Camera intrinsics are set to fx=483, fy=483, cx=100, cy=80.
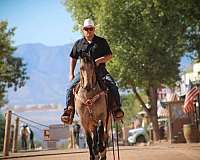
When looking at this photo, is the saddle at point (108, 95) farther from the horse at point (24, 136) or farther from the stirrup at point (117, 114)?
the horse at point (24, 136)

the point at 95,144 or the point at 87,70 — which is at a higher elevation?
the point at 87,70

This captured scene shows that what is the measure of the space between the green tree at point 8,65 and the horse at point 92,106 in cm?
3212

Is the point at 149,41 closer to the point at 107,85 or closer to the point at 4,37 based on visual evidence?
the point at 4,37

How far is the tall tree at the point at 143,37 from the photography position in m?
34.8

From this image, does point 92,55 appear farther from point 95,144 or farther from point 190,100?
point 190,100

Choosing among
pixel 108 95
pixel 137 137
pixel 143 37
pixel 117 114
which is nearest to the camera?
pixel 108 95

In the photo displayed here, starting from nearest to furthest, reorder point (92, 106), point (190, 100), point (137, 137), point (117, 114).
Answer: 1. point (92, 106)
2. point (117, 114)
3. point (190, 100)
4. point (137, 137)

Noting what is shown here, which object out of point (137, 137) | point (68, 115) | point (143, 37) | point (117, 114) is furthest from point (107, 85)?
point (137, 137)

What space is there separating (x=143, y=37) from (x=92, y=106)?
25.7 metres

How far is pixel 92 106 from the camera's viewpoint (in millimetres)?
10258

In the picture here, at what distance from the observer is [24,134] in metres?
36.2

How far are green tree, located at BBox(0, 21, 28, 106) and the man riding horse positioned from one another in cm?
3156

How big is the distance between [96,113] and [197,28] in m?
23.7

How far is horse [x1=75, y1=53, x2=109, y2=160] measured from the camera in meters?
10.1
